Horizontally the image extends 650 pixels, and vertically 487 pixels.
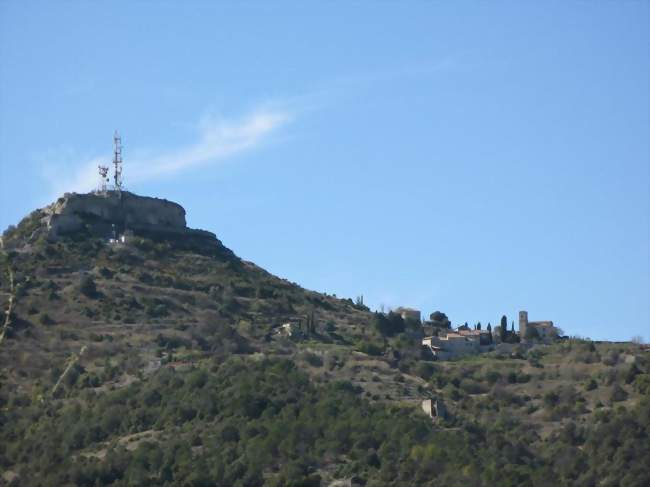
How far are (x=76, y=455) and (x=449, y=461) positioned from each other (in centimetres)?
1364

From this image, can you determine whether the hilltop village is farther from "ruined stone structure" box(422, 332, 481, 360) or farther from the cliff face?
the cliff face

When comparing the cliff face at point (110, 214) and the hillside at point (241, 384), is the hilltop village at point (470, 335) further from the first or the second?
the cliff face at point (110, 214)

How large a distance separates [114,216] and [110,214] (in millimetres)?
263

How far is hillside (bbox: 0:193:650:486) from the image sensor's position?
53.3m

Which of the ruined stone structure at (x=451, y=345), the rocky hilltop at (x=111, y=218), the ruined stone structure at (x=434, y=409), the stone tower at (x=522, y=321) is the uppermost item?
the rocky hilltop at (x=111, y=218)

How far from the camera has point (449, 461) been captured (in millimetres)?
54750

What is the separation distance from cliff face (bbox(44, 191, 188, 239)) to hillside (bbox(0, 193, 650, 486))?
110 mm

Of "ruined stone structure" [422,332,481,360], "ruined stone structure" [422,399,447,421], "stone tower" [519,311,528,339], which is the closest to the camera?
"ruined stone structure" [422,399,447,421]

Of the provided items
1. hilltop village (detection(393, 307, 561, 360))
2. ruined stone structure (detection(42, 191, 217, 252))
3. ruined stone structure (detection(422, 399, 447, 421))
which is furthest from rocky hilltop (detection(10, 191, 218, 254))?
ruined stone structure (detection(422, 399, 447, 421))

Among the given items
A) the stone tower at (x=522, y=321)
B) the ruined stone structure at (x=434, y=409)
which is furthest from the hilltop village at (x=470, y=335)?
the ruined stone structure at (x=434, y=409)

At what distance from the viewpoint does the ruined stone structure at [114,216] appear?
3152 inches

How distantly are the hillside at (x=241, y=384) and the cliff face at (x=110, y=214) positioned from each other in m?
0.11

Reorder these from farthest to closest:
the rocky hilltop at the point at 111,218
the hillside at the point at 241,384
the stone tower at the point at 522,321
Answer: the stone tower at the point at 522,321, the rocky hilltop at the point at 111,218, the hillside at the point at 241,384

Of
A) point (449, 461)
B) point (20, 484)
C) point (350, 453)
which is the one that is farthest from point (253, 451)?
point (20, 484)
